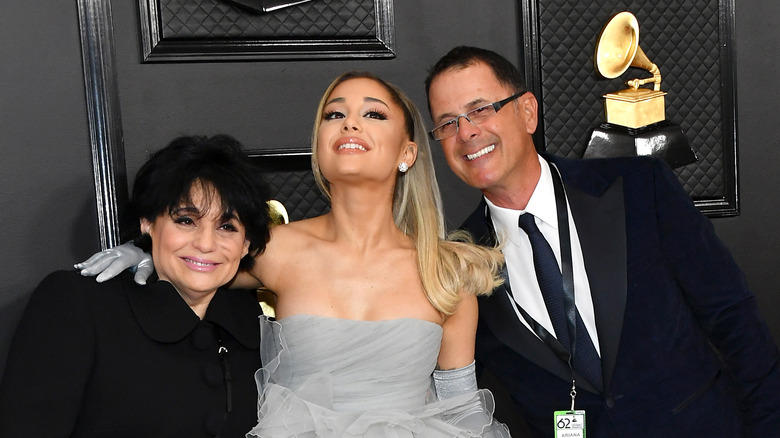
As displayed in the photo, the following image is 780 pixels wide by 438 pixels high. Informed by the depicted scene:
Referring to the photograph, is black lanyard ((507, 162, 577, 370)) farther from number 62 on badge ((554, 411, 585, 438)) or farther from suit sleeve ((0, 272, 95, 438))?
suit sleeve ((0, 272, 95, 438))

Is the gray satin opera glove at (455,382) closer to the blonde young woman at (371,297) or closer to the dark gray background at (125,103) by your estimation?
the blonde young woman at (371,297)

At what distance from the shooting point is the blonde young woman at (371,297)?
7.25 feet

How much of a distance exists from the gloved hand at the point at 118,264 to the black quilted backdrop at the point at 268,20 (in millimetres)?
928

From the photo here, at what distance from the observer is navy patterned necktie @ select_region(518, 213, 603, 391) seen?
2.36 m

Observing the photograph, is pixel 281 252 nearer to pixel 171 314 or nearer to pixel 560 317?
pixel 171 314

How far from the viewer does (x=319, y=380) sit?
2215 mm

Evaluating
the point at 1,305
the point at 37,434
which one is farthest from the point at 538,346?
the point at 1,305

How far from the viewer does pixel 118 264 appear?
2100 mm

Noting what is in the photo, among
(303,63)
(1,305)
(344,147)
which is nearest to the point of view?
(344,147)

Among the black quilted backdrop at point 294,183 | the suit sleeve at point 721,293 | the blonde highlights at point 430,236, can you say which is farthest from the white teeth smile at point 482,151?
the black quilted backdrop at point 294,183

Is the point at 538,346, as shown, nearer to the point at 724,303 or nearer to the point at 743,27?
the point at 724,303

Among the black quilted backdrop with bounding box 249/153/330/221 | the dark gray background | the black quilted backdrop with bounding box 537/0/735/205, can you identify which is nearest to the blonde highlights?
the black quilted backdrop with bounding box 249/153/330/221

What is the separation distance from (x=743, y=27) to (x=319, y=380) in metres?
2.36

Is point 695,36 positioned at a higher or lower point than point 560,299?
higher
